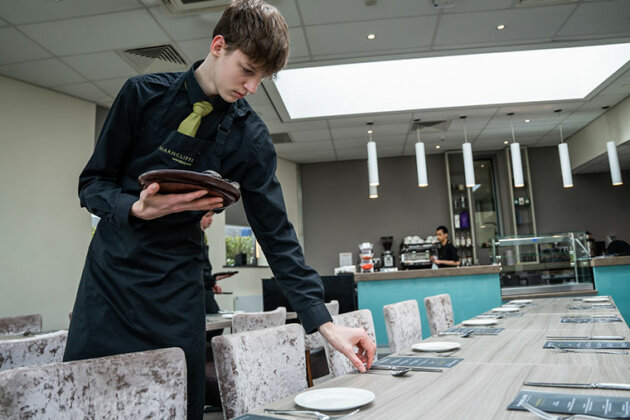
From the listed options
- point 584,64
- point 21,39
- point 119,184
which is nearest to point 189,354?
point 119,184

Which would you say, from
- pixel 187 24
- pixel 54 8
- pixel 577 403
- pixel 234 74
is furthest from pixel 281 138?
pixel 577 403

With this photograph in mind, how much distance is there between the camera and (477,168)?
9039mm

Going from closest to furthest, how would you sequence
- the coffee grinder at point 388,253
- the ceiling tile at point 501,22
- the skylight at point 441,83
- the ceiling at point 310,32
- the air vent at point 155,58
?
the ceiling at point 310,32 < the ceiling tile at point 501,22 < the air vent at point 155,58 < the skylight at point 441,83 < the coffee grinder at point 388,253

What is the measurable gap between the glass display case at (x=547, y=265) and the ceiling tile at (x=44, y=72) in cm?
489

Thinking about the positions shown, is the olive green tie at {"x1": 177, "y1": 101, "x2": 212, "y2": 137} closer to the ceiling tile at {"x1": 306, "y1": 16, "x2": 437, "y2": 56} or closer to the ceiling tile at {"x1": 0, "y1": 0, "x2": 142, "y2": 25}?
the ceiling tile at {"x1": 0, "y1": 0, "x2": 142, "y2": 25}

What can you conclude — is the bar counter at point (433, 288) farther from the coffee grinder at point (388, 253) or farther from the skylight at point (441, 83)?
the coffee grinder at point (388, 253)

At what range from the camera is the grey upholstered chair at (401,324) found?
2459mm

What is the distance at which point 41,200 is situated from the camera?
16.4 ft

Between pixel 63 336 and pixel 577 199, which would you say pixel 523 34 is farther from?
pixel 577 199

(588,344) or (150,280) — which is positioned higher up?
(150,280)

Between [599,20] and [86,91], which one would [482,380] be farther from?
[86,91]

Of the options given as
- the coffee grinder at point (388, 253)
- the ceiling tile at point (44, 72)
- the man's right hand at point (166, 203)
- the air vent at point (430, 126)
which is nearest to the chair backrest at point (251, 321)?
the man's right hand at point (166, 203)

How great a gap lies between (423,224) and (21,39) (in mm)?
6787

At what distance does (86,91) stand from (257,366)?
490 cm
